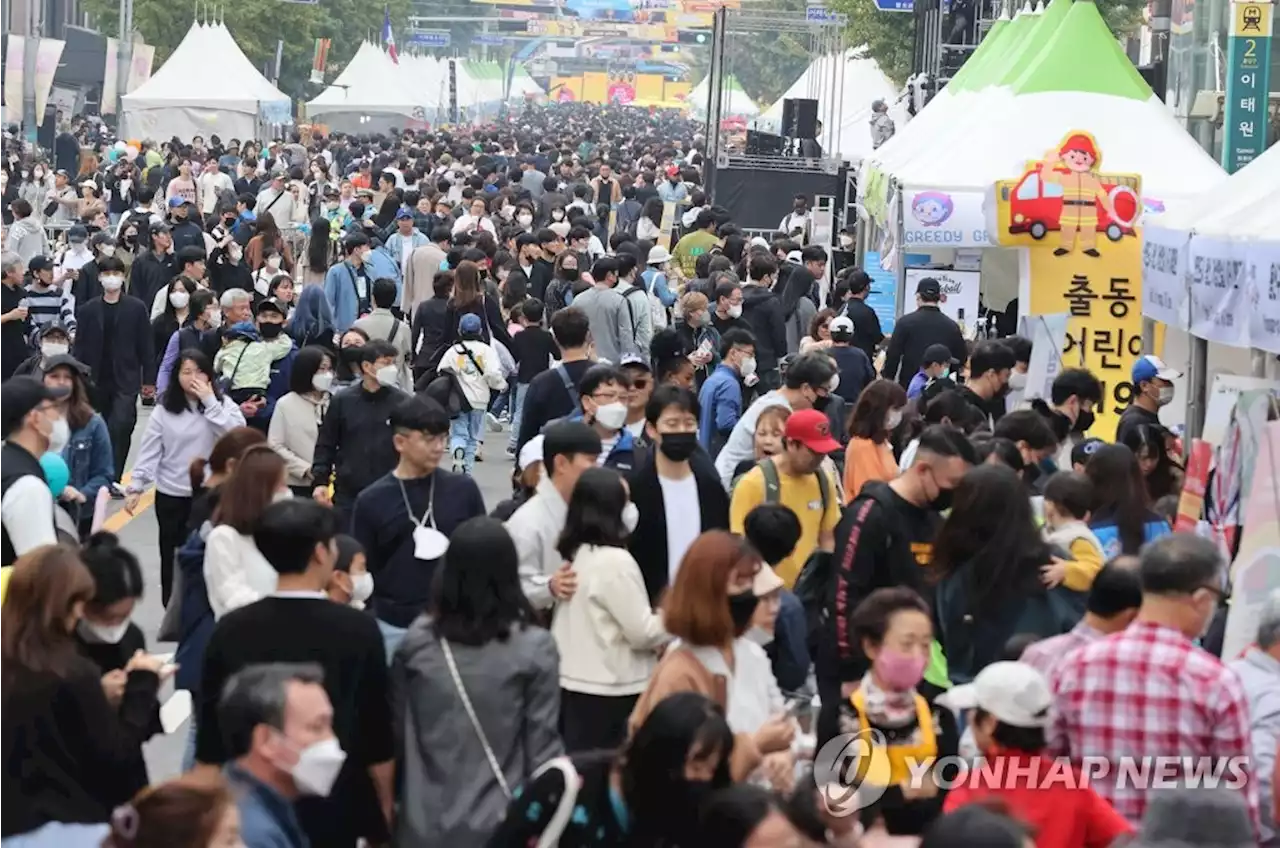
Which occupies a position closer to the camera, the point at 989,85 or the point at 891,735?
the point at 891,735

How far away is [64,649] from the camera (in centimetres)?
559

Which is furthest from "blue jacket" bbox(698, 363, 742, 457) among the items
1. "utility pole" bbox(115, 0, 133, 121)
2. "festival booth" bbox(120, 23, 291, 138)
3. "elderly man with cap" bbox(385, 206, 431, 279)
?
"utility pole" bbox(115, 0, 133, 121)

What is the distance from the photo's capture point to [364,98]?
2795 inches

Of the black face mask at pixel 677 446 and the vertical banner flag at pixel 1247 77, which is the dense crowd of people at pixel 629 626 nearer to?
the black face mask at pixel 677 446

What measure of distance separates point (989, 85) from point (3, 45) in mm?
47644

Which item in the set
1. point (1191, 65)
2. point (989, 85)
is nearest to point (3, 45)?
point (1191, 65)

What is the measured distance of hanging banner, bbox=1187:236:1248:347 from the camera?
9.34 meters

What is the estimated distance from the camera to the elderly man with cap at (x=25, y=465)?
7.78 metres

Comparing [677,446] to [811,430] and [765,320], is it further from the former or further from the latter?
[765,320]

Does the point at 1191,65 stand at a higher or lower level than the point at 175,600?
higher

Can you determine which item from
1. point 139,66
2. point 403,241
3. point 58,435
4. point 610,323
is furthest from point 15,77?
point 58,435

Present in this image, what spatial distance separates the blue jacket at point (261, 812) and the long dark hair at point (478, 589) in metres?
1.05

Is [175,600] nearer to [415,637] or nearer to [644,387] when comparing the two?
[415,637]

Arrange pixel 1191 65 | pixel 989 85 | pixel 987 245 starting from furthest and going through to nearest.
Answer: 1. pixel 1191 65
2. pixel 989 85
3. pixel 987 245
